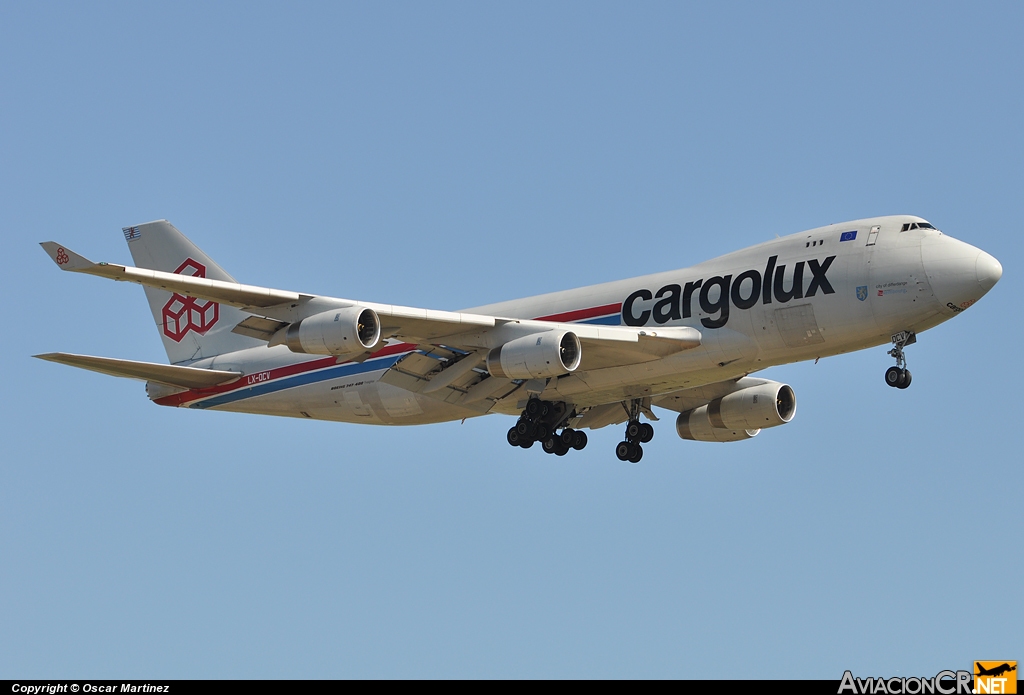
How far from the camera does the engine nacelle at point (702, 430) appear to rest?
4312 centimetres

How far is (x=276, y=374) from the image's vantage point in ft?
141

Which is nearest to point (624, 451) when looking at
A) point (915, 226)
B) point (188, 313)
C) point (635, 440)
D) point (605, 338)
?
point (635, 440)

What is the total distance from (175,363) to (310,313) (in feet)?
44.0

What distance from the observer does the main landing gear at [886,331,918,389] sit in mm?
35031

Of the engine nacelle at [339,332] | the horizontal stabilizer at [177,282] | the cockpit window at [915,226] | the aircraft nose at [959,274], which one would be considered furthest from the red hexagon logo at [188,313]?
the aircraft nose at [959,274]

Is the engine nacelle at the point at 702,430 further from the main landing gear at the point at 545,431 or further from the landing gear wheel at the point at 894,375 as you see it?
the landing gear wheel at the point at 894,375

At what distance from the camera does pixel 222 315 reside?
149ft

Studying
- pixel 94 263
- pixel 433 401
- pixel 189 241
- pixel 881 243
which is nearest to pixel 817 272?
pixel 881 243

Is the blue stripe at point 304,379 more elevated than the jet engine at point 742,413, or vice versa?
the blue stripe at point 304,379

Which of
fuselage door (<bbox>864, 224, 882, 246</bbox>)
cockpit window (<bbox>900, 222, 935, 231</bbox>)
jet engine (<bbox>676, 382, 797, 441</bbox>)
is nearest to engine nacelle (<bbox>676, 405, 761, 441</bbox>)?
jet engine (<bbox>676, 382, 797, 441</bbox>)

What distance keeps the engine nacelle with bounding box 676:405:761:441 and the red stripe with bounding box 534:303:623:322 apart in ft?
22.6

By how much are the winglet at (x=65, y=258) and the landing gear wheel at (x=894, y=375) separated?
2067 cm

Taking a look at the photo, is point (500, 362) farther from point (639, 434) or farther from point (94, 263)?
point (94, 263)

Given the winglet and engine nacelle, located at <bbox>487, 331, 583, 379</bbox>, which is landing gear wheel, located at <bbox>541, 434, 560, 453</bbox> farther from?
the winglet
